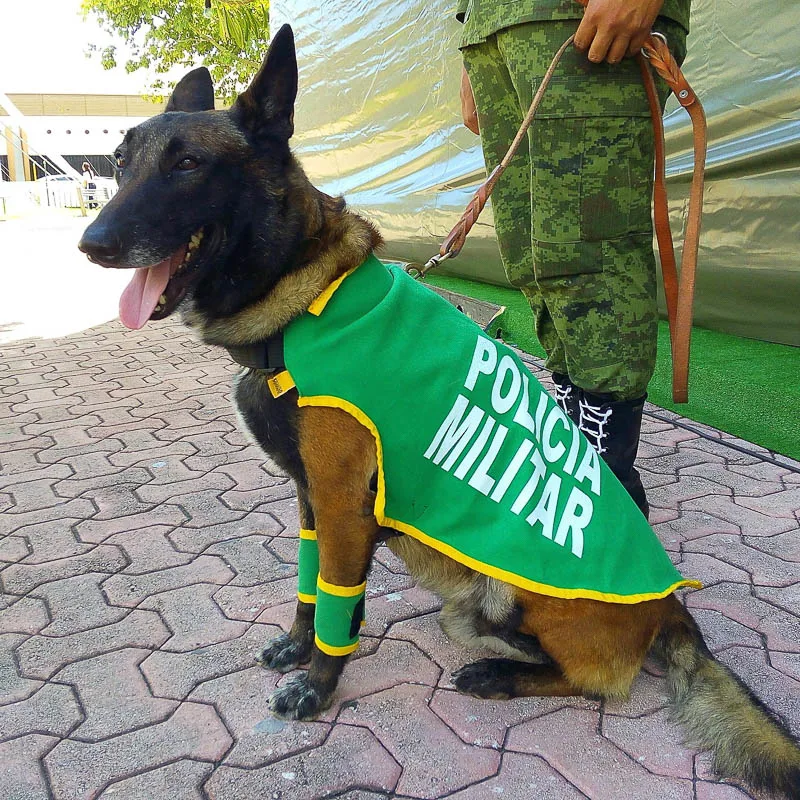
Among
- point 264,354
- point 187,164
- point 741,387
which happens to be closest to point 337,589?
point 264,354

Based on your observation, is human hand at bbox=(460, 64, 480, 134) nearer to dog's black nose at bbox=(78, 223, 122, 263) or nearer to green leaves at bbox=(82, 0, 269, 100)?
dog's black nose at bbox=(78, 223, 122, 263)

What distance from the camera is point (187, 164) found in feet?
6.09

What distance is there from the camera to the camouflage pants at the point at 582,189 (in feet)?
7.51

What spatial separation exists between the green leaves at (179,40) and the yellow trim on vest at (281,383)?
14977 mm

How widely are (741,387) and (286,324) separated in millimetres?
3630

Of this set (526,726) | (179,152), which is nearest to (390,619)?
(526,726)

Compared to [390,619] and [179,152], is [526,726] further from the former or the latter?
[179,152]

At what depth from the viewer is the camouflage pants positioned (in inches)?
90.1

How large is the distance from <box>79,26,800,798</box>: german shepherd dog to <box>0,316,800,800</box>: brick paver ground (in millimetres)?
126

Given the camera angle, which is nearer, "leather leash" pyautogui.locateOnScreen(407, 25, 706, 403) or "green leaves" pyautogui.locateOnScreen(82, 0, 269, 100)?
"leather leash" pyautogui.locateOnScreen(407, 25, 706, 403)

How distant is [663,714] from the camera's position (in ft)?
6.64

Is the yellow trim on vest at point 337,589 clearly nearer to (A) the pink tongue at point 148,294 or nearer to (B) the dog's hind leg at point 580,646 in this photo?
(B) the dog's hind leg at point 580,646

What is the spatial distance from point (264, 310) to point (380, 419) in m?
0.43

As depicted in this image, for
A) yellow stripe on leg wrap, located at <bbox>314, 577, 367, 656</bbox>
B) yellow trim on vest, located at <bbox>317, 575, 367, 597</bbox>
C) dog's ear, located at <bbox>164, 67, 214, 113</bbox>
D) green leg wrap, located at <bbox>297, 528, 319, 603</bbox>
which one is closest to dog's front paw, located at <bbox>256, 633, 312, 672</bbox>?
green leg wrap, located at <bbox>297, 528, 319, 603</bbox>
